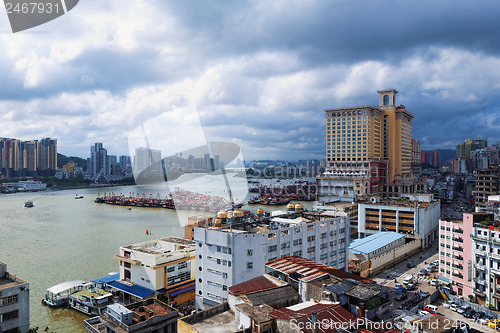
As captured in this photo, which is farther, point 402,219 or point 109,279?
point 402,219

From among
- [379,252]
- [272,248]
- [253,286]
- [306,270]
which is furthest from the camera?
[379,252]

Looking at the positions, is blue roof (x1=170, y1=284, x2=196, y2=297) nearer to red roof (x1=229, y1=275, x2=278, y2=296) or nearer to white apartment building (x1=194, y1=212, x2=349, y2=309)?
white apartment building (x1=194, y1=212, x2=349, y2=309)

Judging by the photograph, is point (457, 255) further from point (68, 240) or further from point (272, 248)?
point (68, 240)

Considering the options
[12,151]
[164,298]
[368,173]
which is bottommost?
[164,298]

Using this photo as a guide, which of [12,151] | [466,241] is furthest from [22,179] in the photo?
[466,241]

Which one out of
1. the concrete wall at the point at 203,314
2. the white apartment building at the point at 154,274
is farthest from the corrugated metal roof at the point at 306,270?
the white apartment building at the point at 154,274

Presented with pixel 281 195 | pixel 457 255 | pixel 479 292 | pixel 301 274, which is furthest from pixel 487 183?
pixel 301 274

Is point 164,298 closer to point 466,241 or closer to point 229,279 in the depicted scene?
point 229,279
